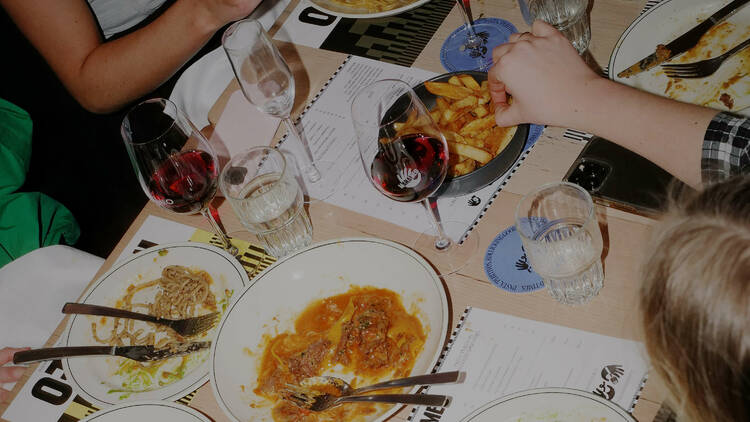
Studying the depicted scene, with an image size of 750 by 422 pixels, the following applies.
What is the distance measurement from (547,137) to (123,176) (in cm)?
183

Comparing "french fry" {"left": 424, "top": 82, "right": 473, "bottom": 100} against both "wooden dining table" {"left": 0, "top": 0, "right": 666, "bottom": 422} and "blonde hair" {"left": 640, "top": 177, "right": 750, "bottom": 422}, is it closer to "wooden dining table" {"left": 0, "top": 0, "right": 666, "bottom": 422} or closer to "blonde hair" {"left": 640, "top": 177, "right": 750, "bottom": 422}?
"wooden dining table" {"left": 0, "top": 0, "right": 666, "bottom": 422}

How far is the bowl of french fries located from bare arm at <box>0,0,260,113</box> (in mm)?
744

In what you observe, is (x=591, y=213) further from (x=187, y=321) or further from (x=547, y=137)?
(x=187, y=321)

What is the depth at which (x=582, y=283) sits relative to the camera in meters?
1.04

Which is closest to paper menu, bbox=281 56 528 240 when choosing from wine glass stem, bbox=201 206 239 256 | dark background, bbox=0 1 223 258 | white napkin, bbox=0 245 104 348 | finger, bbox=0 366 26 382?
wine glass stem, bbox=201 206 239 256

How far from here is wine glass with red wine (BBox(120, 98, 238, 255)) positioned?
1234mm

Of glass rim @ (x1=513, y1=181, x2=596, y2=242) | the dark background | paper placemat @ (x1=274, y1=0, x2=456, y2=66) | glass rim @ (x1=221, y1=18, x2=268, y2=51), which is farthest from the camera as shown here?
the dark background

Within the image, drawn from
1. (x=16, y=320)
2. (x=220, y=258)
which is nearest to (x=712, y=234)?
(x=220, y=258)

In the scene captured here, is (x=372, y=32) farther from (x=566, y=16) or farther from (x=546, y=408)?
(x=546, y=408)

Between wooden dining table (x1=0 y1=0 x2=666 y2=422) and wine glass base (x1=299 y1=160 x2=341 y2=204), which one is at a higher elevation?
wooden dining table (x1=0 y1=0 x2=666 y2=422)

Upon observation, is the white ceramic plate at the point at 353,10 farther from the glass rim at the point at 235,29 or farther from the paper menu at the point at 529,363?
the paper menu at the point at 529,363

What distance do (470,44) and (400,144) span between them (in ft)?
1.90

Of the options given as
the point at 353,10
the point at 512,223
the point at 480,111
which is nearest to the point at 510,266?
the point at 512,223

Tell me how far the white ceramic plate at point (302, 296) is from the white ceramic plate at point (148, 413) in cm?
7
